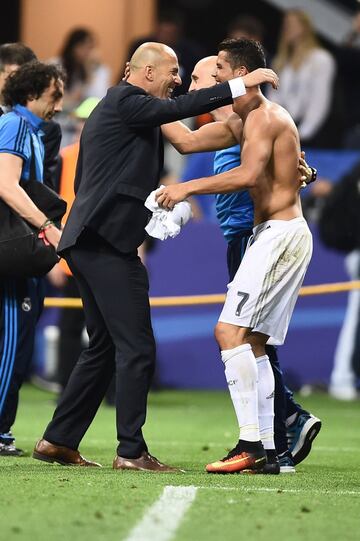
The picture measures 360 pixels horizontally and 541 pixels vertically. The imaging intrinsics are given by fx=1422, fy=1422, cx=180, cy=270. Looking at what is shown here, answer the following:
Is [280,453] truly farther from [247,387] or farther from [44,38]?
[44,38]

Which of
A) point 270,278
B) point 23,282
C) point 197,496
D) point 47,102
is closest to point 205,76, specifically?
point 47,102

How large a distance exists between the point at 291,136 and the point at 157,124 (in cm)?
70

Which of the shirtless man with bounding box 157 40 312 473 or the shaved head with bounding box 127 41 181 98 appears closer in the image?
the shirtless man with bounding box 157 40 312 473

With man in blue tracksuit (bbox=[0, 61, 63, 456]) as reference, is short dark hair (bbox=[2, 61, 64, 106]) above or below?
above

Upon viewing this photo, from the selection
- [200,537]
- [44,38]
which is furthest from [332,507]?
[44,38]

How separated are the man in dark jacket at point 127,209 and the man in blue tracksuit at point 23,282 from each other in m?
0.75

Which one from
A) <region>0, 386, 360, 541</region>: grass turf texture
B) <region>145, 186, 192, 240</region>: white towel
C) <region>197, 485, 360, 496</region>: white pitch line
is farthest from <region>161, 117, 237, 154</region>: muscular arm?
<region>197, 485, 360, 496</region>: white pitch line

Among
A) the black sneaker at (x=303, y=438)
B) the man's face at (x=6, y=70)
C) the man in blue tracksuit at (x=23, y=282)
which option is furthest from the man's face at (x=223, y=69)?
the black sneaker at (x=303, y=438)

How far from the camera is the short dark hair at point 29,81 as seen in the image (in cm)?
834

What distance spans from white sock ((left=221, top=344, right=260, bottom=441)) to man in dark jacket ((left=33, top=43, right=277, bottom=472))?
0.44m

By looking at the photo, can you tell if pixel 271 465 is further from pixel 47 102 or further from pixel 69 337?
pixel 69 337

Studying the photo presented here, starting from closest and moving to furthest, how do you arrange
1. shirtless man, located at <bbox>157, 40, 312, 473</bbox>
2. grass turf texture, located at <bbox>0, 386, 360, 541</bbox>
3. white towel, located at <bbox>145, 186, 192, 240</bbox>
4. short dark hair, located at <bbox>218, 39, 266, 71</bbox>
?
grass turf texture, located at <bbox>0, 386, 360, 541</bbox> → white towel, located at <bbox>145, 186, 192, 240</bbox> → shirtless man, located at <bbox>157, 40, 312, 473</bbox> → short dark hair, located at <bbox>218, 39, 266, 71</bbox>

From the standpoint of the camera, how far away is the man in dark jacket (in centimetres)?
727

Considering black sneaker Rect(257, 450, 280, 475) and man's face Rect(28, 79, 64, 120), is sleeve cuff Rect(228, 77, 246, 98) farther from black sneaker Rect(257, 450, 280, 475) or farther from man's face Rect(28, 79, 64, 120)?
black sneaker Rect(257, 450, 280, 475)
